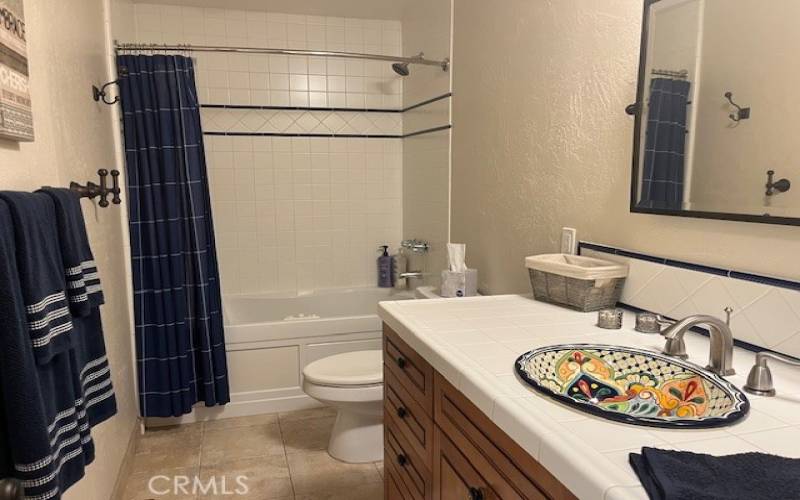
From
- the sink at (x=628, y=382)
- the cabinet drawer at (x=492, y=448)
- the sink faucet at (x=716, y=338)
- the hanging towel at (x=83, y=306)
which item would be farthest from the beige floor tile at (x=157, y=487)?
the sink faucet at (x=716, y=338)

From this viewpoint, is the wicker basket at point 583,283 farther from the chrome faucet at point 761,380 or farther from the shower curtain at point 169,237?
the shower curtain at point 169,237

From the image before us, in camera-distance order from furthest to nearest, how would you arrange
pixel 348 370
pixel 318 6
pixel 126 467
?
Answer: pixel 318 6, pixel 348 370, pixel 126 467

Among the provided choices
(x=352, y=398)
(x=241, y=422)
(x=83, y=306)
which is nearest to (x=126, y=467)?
(x=241, y=422)

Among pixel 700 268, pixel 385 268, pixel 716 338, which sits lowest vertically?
pixel 385 268

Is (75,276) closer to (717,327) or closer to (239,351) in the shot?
(717,327)

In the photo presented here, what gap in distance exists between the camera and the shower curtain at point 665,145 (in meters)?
1.39

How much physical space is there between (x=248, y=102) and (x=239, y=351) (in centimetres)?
157

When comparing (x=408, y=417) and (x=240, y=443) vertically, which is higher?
(x=408, y=417)

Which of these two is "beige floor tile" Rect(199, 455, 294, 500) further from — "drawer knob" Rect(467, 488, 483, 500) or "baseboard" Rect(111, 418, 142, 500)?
"drawer knob" Rect(467, 488, 483, 500)

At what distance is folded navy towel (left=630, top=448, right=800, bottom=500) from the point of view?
63cm

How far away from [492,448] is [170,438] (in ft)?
7.49

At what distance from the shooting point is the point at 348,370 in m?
2.47

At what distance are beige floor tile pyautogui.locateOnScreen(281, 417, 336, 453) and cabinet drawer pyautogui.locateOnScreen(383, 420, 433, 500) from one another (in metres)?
0.94

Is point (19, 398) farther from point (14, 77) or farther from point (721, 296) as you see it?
point (721, 296)
